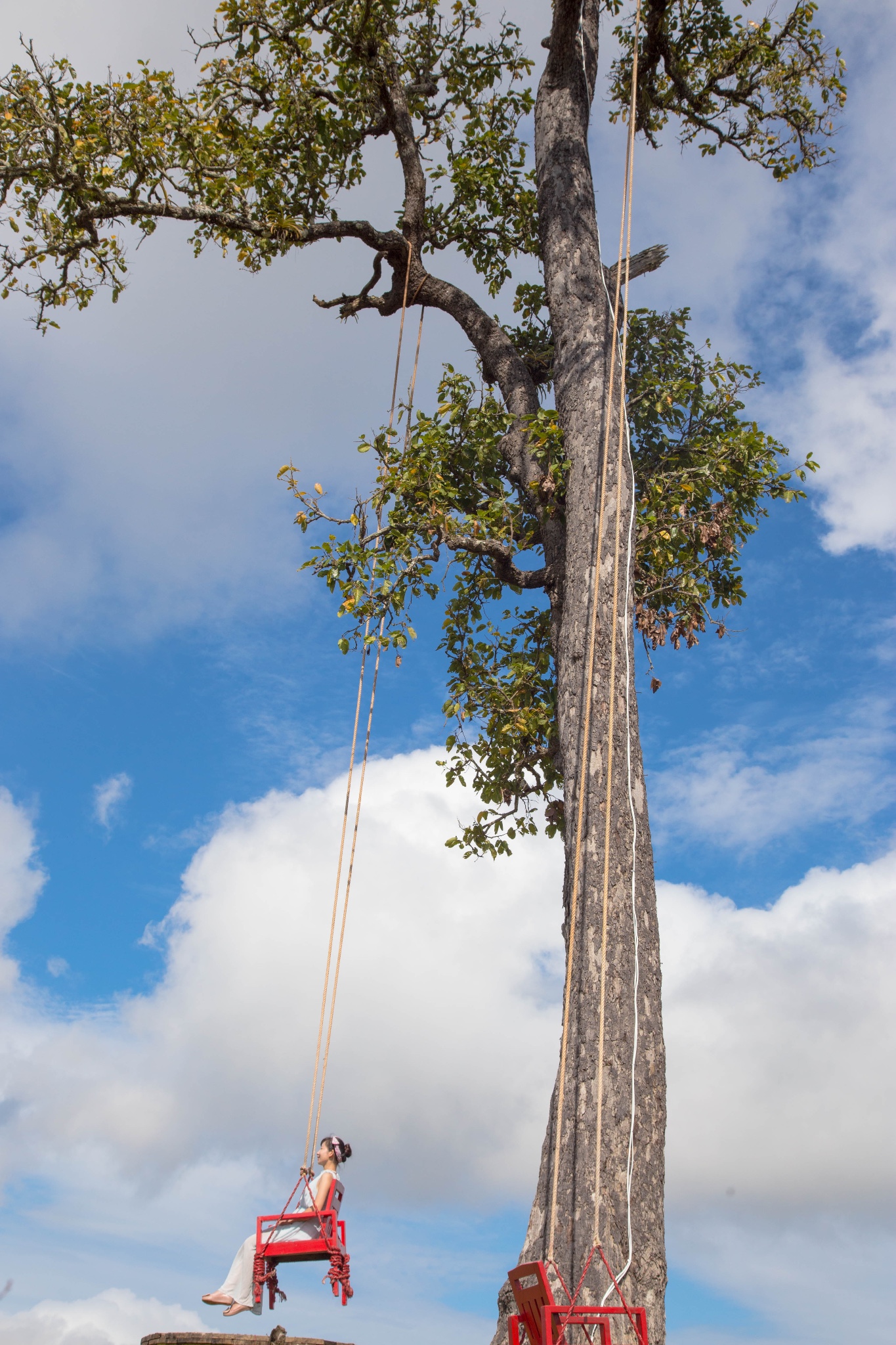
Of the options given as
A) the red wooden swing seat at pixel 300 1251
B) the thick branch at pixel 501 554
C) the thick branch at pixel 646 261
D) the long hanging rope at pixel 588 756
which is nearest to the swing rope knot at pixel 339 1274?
the red wooden swing seat at pixel 300 1251

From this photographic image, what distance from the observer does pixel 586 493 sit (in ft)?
24.1

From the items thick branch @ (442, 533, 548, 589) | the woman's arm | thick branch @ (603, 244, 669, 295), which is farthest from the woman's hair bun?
thick branch @ (603, 244, 669, 295)

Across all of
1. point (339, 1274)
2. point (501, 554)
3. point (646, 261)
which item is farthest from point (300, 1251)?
point (646, 261)

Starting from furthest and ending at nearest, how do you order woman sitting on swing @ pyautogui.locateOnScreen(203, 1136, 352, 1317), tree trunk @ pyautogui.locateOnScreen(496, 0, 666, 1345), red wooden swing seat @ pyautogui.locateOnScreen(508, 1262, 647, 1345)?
woman sitting on swing @ pyautogui.locateOnScreen(203, 1136, 352, 1317)
tree trunk @ pyautogui.locateOnScreen(496, 0, 666, 1345)
red wooden swing seat @ pyautogui.locateOnScreen(508, 1262, 647, 1345)

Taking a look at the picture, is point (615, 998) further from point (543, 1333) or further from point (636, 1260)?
point (543, 1333)

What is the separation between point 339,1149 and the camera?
668 centimetres

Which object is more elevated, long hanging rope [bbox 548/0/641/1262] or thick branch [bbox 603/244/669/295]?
thick branch [bbox 603/244/669/295]

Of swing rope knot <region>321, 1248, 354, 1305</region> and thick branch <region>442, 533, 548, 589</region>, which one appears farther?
thick branch <region>442, 533, 548, 589</region>

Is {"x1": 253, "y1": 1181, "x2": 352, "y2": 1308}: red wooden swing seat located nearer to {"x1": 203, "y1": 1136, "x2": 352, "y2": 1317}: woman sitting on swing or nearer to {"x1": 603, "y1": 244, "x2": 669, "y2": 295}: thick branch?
{"x1": 203, "y1": 1136, "x2": 352, "y2": 1317}: woman sitting on swing

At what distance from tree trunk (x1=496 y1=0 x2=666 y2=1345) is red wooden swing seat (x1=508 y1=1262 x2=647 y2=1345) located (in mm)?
585

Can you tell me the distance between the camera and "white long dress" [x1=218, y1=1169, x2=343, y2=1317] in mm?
5984

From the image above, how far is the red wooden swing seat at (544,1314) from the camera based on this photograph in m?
4.24

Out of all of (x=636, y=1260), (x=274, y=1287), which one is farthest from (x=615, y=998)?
(x=274, y=1287)

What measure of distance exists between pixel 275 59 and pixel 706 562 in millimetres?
5774
